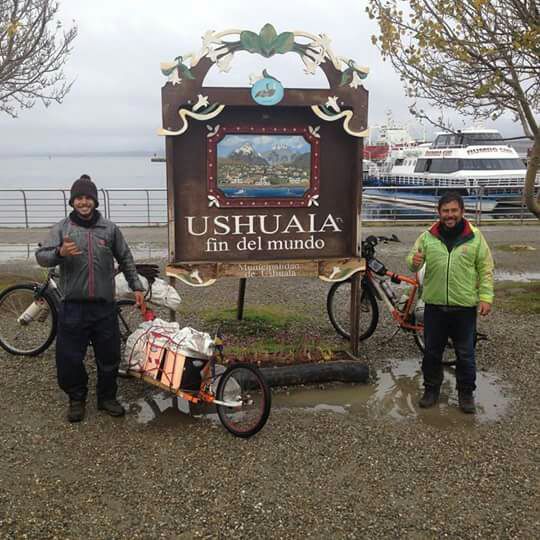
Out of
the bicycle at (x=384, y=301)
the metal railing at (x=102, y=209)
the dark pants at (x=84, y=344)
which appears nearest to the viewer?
the dark pants at (x=84, y=344)

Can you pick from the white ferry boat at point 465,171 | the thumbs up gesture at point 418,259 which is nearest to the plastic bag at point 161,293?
the thumbs up gesture at point 418,259

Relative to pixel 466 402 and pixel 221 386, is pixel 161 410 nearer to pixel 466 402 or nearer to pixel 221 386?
pixel 221 386

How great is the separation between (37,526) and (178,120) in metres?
3.13

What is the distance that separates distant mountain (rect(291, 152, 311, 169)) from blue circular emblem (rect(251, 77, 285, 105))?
0.55m

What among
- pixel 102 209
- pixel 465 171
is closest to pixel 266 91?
pixel 102 209

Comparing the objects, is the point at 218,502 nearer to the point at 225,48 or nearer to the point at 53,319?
the point at 53,319

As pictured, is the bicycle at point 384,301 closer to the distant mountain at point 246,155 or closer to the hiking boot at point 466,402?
the hiking boot at point 466,402

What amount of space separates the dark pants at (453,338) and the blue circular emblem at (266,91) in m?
2.12

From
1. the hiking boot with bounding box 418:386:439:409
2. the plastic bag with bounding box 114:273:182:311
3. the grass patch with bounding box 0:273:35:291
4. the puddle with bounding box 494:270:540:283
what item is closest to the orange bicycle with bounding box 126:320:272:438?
the plastic bag with bounding box 114:273:182:311

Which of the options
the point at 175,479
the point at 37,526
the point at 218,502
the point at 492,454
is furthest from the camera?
the point at 492,454

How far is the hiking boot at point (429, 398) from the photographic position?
4.62 metres

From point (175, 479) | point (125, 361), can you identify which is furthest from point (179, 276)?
point (175, 479)

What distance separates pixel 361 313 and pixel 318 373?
147cm

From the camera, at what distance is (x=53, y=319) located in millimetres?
5559
